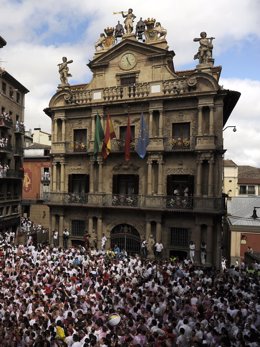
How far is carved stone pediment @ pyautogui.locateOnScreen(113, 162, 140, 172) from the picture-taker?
29.2 metres


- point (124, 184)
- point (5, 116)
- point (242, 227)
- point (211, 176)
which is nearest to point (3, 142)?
point (5, 116)

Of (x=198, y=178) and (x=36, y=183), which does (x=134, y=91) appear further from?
(x=36, y=183)

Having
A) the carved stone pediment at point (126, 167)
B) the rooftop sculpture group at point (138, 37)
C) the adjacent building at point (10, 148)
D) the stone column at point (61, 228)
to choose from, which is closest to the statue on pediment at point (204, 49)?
the rooftop sculpture group at point (138, 37)

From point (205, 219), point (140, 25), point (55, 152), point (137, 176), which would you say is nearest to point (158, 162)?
point (137, 176)

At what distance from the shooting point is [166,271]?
759 inches

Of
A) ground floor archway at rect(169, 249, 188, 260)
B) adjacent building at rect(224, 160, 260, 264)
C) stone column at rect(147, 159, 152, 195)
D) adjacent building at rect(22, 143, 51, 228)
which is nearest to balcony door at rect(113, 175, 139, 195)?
stone column at rect(147, 159, 152, 195)

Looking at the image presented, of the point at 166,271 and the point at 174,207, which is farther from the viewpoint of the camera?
the point at 174,207

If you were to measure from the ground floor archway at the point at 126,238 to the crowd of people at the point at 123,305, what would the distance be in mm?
7267

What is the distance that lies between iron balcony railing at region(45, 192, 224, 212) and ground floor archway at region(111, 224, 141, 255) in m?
2.09

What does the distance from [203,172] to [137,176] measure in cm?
554

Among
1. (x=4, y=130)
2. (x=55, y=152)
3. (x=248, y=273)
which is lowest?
Answer: (x=248, y=273)

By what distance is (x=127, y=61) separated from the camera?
2972cm

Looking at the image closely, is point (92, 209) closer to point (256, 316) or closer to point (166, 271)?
point (166, 271)

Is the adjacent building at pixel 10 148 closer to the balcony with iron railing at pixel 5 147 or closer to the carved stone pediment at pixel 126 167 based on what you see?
the balcony with iron railing at pixel 5 147
